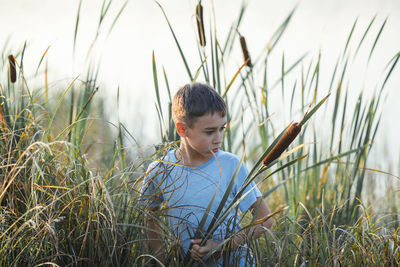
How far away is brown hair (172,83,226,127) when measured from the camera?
1.85m

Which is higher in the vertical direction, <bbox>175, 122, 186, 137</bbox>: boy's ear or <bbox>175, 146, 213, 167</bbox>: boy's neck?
<bbox>175, 122, 186, 137</bbox>: boy's ear

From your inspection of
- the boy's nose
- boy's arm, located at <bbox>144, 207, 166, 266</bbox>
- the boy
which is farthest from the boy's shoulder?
boy's arm, located at <bbox>144, 207, 166, 266</bbox>

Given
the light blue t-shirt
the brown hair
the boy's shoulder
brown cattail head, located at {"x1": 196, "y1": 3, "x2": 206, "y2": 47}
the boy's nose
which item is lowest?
the light blue t-shirt

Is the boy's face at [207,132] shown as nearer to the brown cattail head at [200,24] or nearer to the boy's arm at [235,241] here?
the boy's arm at [235,241]

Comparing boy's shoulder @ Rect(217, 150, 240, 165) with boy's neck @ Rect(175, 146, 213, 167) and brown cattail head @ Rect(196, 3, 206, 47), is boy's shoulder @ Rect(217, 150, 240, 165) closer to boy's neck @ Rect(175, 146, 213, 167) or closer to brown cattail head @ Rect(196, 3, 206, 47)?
boy's neck @ Rect(175, 146, 213, 167)

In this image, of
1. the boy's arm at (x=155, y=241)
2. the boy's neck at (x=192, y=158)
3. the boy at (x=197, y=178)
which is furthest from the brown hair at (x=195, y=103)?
the boy's arm at (x=155, y=241)

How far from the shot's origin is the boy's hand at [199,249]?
5.50 ft

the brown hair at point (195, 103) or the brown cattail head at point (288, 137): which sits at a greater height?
the brown hair at point (195, 103)

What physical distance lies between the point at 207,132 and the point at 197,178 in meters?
0.20

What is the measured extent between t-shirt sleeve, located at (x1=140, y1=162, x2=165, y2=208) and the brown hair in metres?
0.21

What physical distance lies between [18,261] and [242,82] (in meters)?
1.37

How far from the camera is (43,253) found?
5.65 feet

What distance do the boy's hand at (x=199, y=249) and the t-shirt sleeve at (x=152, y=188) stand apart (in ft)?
0.68

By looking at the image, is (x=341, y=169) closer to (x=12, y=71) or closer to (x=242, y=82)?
(x=242, y=82)
